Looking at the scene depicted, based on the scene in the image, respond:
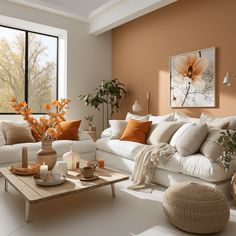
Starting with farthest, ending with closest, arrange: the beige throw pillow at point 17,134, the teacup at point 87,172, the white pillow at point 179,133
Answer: the beige throw pillow at point 17,134 → the white pillow at point 179,133 → the teacup at point 87,172

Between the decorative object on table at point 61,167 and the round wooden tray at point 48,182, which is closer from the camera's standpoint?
the round wooden tray at point 48,182

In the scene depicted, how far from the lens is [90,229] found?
79.2 inches

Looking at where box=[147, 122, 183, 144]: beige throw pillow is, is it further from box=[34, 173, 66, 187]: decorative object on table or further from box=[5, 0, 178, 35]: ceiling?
box=[5, 0, 178, 35]: ceiling

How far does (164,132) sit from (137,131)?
1.75 feet

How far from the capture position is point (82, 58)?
5652 millimetres

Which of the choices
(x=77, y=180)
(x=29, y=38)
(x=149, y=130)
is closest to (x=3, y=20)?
(x=29, y=38)

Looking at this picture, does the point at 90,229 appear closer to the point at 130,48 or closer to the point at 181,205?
the point at 181,205

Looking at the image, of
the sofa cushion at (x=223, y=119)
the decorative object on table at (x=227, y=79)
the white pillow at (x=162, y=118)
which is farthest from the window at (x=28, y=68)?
the decorative object on table at (x=227, y=79)

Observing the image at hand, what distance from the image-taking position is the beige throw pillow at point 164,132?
11.5ft

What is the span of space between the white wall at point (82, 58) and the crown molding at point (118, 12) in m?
0.31

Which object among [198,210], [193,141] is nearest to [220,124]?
[193,141]

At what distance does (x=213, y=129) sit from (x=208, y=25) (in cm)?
201

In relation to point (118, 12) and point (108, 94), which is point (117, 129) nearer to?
point (108, 94)

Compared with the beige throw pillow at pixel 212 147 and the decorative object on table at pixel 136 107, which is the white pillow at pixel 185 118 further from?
the decorative object on table at pixel 136 107
